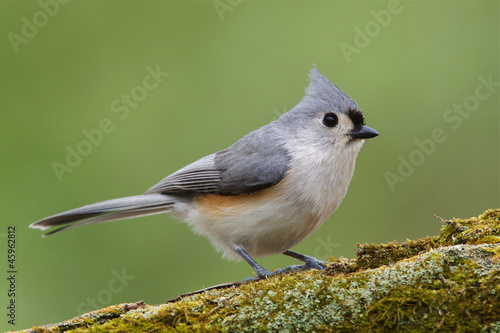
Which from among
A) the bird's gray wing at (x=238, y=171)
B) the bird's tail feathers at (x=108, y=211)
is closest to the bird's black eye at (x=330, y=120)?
the bird's gray wing at (x=238, y=171)

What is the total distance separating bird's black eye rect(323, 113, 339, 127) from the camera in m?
3.97

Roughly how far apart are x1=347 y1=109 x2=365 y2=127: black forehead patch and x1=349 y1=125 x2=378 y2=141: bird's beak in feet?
0.16

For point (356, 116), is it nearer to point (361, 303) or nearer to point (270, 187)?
point (270, 187)

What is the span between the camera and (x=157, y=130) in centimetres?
576

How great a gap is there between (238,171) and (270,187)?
37 cm

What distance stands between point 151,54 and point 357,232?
3151 mm

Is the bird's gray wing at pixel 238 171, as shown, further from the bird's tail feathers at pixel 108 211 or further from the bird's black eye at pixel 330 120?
the bird's black eye at pixel 330 120

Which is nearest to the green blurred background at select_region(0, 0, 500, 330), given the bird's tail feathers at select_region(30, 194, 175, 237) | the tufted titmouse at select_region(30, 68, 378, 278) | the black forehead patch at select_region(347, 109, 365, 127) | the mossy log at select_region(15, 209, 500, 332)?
the bird's tail feathers at select_region(30, 194, 175, 237)

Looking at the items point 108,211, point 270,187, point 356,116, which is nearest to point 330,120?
point 356,116

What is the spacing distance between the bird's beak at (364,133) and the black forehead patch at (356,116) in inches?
1.9

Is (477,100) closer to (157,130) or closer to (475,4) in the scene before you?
(475,4)

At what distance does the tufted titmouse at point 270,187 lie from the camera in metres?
3.62

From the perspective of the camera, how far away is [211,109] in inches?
229

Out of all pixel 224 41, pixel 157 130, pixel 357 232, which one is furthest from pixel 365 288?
pixel 224 41
